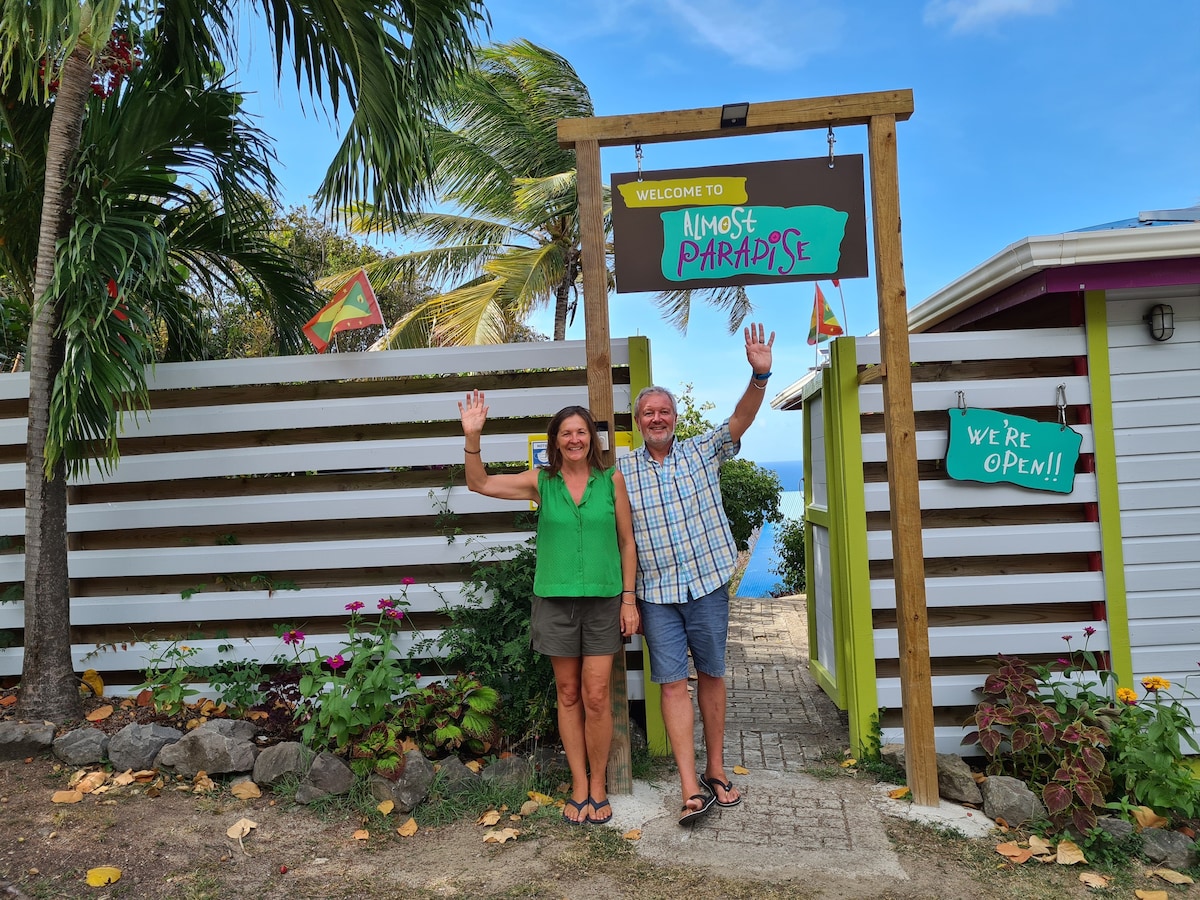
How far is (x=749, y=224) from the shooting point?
405 cm

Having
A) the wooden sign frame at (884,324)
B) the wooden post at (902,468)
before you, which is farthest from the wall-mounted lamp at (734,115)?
the wooden post at (902,468)

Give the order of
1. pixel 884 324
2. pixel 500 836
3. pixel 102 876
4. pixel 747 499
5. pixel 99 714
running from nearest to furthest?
pixel 102 876, pixel 500 836, pixel 884 324, pixel 99 714, pixel 747 499

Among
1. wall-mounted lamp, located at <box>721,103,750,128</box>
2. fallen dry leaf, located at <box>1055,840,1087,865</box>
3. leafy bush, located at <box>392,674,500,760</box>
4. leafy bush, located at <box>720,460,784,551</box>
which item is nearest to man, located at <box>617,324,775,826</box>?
leafy bush, located at <box>392,674,500,760</box>

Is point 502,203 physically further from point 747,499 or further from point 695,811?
point 695,811

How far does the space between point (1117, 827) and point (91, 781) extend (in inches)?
184

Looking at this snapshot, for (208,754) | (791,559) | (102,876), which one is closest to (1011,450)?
(208,754)

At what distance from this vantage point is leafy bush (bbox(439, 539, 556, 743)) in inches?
161

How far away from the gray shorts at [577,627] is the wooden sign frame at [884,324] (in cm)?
35

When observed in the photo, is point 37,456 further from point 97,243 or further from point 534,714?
point 534,714

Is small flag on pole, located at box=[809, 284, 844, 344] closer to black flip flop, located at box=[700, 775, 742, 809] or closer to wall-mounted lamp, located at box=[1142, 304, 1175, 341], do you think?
wall-mounted lamp, located at box=[1142, 304, 1175, 341]

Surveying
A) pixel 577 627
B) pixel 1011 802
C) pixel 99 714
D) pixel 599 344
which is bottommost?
pixel 1011 802

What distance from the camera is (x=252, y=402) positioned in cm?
479

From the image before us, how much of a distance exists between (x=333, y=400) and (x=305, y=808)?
2136 millimetres

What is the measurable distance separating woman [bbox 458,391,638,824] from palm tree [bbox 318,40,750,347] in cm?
1070
